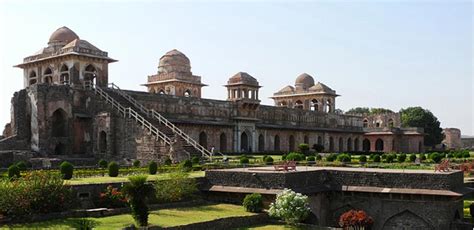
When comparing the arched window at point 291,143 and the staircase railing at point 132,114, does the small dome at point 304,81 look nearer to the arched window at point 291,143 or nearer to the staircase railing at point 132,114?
the arched window at point 291,143

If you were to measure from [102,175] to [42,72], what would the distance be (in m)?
25.2

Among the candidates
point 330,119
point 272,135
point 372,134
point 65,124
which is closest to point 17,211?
point 65,124

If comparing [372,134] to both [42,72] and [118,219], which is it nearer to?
[42,72]

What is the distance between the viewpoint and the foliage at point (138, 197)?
17.9 metres

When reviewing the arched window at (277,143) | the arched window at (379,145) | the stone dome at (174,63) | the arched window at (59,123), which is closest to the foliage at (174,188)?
the arched window at (59,123)

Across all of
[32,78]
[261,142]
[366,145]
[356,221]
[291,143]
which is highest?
[32,78]

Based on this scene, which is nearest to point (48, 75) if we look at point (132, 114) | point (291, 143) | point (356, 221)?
point (132, 114)

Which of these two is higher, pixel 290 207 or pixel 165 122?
pixel 165 122

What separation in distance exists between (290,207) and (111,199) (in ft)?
Result: 21.1

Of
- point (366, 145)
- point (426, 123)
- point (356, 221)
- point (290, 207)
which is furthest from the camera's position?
point (426, 123)

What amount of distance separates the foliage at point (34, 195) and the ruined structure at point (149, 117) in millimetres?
14027

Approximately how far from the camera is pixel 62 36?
165ft

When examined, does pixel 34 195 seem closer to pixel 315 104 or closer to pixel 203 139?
pixel 203 139

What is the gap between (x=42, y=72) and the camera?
156 ft
